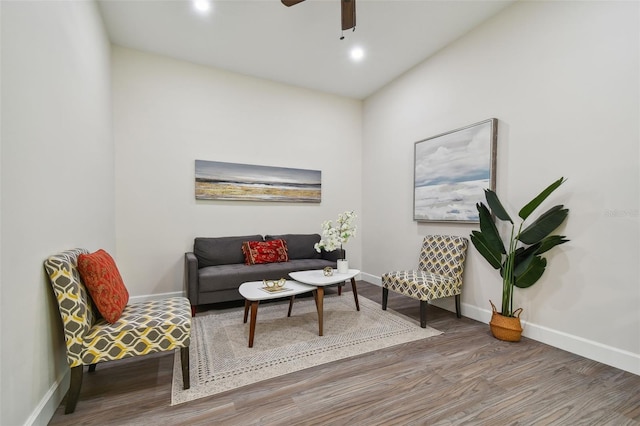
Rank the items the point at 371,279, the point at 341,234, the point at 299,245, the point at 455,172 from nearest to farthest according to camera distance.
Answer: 1. the point at 341,234
2. the point at 455,172
3. the point at 299,245
4. the point at 371,279

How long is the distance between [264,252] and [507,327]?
2.98 metres

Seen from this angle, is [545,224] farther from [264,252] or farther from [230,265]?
[230,265]

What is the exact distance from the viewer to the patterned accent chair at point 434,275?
300 centimetres

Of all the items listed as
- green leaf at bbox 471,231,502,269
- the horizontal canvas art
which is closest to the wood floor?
green leaf at bbox 471,231,502,269

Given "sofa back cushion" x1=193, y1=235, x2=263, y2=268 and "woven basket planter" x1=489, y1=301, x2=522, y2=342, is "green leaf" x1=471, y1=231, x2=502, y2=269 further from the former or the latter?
"sofa back cushion" x1=193, y1=235, x2=263, y2=268

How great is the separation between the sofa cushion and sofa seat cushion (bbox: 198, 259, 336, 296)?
39 cm

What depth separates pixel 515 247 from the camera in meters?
2.72

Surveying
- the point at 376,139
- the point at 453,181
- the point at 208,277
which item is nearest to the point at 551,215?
the point at 453,181

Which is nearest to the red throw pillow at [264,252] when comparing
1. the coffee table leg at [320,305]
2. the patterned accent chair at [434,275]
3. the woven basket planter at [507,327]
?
the coffee table leg at [320,305]

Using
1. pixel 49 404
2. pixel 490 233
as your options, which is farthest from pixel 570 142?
pixel 49 404

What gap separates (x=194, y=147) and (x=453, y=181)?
3.55 m

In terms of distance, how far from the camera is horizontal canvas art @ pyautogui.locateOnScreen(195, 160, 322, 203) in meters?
4.09

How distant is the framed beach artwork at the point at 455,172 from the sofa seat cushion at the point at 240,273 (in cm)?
173

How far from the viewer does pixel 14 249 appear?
1345mm
